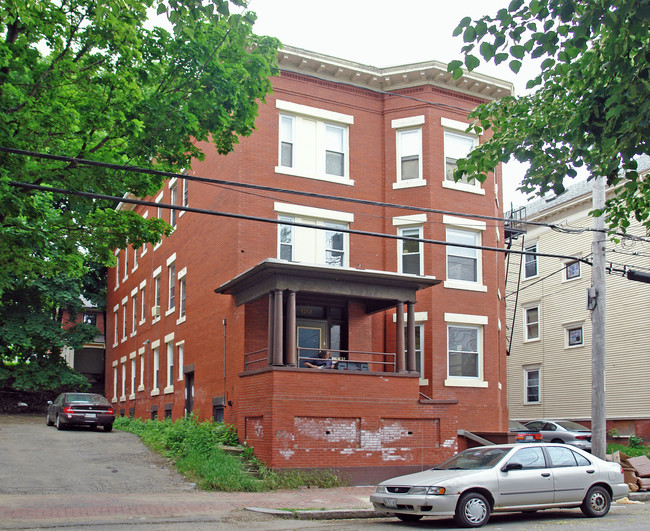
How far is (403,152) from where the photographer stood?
2398 centimetres

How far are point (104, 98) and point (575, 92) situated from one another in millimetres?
7785

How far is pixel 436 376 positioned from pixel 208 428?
6.97 metres

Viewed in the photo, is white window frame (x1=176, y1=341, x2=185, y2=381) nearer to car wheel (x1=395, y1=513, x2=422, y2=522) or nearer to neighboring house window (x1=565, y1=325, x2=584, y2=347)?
car wheel (x1=395, y1=513, x2=422, y2=522)

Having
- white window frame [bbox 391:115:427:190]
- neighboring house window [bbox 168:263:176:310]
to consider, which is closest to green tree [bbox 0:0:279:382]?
white window frame [bbox 391:115:427:190]

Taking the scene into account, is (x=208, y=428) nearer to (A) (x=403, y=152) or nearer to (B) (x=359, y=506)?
(B) (x=359, y=506)

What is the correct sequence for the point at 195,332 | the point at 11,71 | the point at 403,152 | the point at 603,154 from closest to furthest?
the point at 603,154
the point at 11,71
the point at 403,152
the point at 195,332

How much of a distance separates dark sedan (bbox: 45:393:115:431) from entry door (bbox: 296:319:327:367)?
29.1ft

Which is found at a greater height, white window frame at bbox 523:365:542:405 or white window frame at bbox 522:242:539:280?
white window frame at bbox 522:242:539:280

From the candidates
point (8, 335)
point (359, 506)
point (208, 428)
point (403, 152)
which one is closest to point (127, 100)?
point (359, 506)

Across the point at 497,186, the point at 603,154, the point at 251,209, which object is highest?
the point at 497,186

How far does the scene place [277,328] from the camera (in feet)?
61.3

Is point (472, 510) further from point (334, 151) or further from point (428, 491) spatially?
point (334, 151)

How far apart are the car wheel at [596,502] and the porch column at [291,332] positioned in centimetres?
761

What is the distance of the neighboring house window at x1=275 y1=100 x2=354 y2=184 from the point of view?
22734mm
